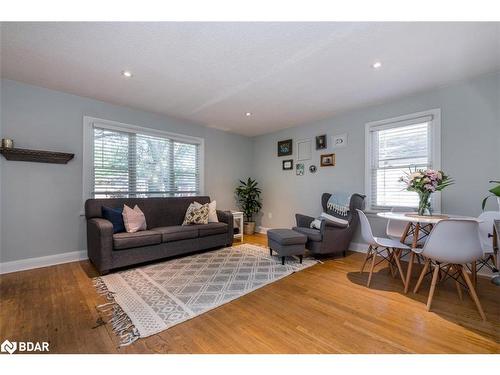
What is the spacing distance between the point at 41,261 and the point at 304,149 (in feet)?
15.3

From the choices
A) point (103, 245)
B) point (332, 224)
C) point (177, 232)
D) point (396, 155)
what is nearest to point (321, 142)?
point (396, 155)

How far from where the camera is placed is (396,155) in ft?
11.4

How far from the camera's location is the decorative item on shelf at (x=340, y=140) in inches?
158

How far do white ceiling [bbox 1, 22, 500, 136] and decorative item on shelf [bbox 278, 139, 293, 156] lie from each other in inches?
54.4

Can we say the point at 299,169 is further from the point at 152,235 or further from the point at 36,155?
the point at 36,155

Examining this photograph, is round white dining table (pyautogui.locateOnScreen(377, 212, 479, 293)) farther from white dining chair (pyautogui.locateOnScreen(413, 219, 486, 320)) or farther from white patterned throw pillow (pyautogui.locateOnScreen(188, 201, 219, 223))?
white patterned throw pillow (pyautogui.locateOnScreen(188, 201, 219, 223))

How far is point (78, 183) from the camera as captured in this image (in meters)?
3.30

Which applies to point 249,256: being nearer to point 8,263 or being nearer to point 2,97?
point 8,263

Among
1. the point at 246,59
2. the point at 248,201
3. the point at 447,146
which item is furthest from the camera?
the point at 248,201

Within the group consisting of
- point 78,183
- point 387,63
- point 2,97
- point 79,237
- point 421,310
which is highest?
point 387,63
